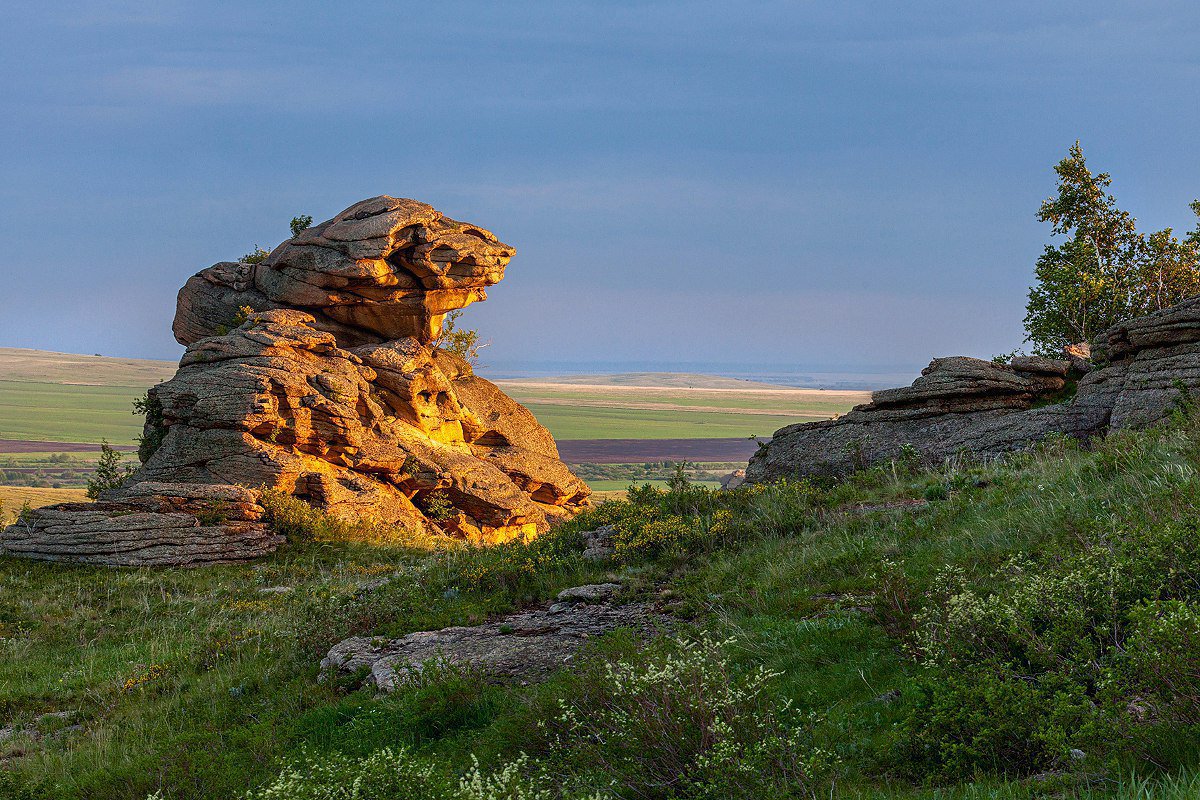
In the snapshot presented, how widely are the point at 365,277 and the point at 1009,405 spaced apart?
3235 cm

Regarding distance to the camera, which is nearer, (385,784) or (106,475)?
(385,784)

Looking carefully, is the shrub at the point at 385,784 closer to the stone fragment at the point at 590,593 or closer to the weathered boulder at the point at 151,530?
the stone fragment at the point at 590,593

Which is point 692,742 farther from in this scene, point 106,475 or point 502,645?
point 106,475

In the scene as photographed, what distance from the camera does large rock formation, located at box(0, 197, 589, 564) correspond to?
1150 inches

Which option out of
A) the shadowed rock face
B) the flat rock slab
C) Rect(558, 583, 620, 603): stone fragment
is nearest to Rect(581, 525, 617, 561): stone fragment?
Rect(558, 583, 620, 603): stone fragment

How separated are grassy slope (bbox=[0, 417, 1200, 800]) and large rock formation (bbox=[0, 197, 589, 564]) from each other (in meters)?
9.53

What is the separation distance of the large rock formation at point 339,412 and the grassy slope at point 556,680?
31.3 feet

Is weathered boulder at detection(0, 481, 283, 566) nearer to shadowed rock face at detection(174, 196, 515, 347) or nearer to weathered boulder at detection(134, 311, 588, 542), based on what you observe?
weathered boulder at detection(134, 311, 588, 542)

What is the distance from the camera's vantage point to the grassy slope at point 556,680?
8.39 m

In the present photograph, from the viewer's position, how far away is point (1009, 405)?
78.2 feet

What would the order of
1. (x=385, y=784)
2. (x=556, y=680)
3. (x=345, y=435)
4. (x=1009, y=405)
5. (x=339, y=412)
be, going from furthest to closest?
(x=345, y=435) < (x=339, y=412) < (x=1009, y=405) < (x=556, y=680) < (x=385, y=784)

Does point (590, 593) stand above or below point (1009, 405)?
below

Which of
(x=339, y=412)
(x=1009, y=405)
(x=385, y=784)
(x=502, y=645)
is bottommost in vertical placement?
(x=502, y=645)

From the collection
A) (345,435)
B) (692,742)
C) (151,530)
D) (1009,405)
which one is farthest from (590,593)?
(345,435)
